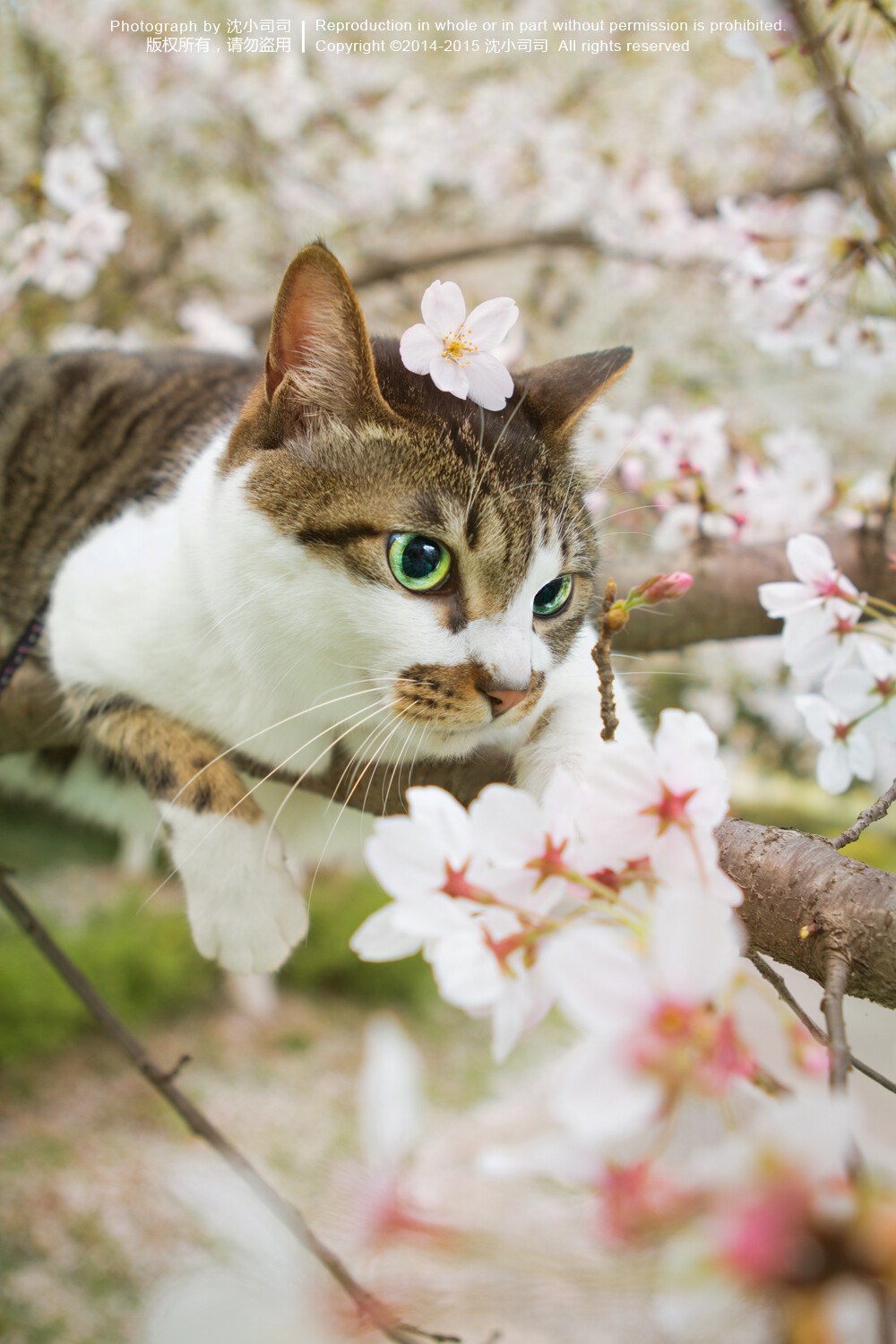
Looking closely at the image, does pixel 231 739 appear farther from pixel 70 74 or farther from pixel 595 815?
pixel 70 74

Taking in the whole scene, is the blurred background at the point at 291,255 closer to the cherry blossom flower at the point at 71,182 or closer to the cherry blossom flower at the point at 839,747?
the cherry blossom flower at the point at 71,182

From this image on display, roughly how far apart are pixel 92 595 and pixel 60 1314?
2.89 metres

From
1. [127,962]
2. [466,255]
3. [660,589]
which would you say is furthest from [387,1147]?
[127,962]

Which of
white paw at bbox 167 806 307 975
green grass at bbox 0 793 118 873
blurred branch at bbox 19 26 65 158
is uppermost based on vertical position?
blurred branch at bbox 19 26 65 158

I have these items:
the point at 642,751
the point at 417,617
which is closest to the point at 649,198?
the point at 417,617

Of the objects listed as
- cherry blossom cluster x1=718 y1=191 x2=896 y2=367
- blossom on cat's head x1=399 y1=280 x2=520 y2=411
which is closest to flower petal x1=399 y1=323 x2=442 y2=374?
blossom on cat's head x1=399 y1=280 x2=520 y2=411

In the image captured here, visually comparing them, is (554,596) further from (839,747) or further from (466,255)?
(466,255)

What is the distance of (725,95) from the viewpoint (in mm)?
3674

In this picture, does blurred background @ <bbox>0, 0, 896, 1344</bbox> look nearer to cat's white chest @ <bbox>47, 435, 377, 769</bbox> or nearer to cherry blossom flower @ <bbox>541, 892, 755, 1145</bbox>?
cat's white chest @ <bbox>47, 435, 377, 769</bbox>

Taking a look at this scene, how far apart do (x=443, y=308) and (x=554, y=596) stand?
1.21 ft

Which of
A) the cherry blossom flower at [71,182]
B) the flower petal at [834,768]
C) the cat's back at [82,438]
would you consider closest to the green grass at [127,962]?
the cat's back at [82,438]

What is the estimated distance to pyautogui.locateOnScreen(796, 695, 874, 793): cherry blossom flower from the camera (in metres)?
0.79

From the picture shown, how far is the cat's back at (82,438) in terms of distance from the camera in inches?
53.8

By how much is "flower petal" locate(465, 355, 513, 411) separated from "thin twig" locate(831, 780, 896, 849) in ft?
1.39
